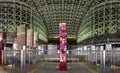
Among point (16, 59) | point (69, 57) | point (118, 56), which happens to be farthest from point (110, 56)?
point (69, 57)

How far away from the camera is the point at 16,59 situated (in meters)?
24.7

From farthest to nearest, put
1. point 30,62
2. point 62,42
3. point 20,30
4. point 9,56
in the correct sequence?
point 20,30 → point 30,62 → point 9,56 → point 62,42

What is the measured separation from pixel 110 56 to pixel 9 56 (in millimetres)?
7594

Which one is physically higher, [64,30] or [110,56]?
[64,30]

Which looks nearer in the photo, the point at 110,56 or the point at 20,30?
the point at 110,56

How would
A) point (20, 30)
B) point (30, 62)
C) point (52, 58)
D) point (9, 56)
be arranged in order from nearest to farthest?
point (9, 56), point (30, 62), point (20, 30), point (52, 58)

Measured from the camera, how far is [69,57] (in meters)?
34.2

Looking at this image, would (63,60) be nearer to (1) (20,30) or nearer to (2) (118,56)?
(2) (118,56)

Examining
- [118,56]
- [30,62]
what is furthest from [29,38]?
[118,56]

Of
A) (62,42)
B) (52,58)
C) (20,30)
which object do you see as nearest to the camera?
(62,42)

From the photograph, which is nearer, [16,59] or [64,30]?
[64,30]

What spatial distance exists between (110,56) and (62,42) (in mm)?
3857

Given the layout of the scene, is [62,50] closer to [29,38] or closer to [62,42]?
[62,42]

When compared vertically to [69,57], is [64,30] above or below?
above
